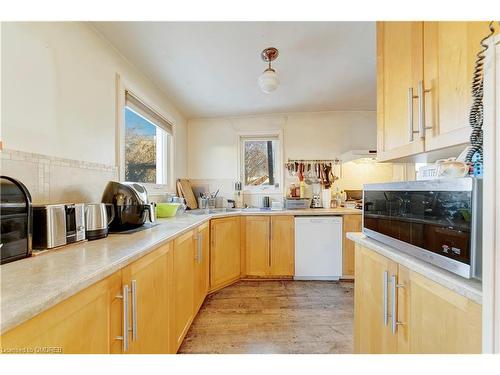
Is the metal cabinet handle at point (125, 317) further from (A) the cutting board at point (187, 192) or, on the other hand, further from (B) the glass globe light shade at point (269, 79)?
(A) the cutting board at point (187, 192)

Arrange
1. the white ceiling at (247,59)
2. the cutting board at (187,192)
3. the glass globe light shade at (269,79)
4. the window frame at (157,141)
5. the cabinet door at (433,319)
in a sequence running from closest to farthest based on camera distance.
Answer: the cabinet door at (433,319), the white ceiling at (247,59), the window frame at (157,141), the glass globe light shade at (269,79), the cutting board at (187,192)

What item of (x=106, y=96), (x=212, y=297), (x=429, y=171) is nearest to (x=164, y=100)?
(x=106, y=96)

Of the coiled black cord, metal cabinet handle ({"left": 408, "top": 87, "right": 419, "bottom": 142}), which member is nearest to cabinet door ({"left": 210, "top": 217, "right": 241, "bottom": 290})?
metal cabinet handle ({"left": 408, "top": 87, "right": 419, "bottom": 142})

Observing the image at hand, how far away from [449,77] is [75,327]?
146cm

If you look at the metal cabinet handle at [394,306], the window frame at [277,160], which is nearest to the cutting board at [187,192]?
the window frame at [277,160]

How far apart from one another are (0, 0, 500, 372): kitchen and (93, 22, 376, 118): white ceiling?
18 millimetres

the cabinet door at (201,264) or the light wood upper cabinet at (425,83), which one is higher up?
the light wood upper cabinet at (425,83)

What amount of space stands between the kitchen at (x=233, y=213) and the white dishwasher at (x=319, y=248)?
0.02m

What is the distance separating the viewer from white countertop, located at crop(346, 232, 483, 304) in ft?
1.90

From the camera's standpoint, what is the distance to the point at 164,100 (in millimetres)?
2609

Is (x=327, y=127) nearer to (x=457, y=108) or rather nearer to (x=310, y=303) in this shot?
(x=310, y=303)

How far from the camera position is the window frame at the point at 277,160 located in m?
3.35

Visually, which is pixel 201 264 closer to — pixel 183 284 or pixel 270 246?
pixel 183 284
